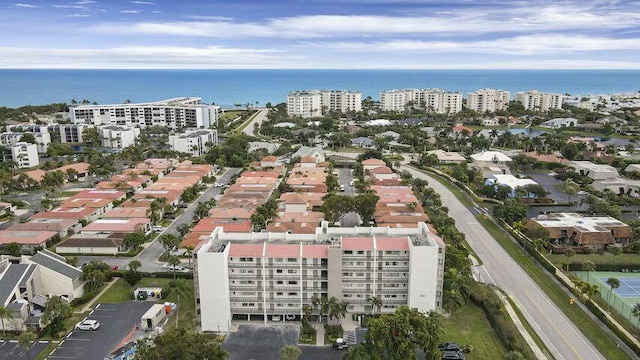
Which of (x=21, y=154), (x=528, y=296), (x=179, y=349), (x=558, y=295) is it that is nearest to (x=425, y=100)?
(x=21, y=154)

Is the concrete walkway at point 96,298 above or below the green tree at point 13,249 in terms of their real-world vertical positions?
below

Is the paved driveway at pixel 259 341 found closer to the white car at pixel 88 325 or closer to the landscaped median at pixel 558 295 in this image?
the white car at pixel 88 325

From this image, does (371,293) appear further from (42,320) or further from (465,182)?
(465,182)

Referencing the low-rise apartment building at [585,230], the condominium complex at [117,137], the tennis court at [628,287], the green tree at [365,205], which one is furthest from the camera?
the condominium complex at [117,137]

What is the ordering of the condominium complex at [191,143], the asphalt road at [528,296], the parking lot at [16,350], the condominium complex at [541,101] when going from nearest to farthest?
1. the parking lot at [16,350]
2. the asphalt road at [528,296]
3. the condominium complex at [191,143]
4. the condominium complex at [541,101]

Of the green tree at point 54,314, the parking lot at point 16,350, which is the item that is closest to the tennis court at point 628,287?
the green tree at point 54,314

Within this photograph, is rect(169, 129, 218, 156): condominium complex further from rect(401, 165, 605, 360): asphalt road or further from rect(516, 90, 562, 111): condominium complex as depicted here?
rect(516, 90, 562, 111): condominium complex

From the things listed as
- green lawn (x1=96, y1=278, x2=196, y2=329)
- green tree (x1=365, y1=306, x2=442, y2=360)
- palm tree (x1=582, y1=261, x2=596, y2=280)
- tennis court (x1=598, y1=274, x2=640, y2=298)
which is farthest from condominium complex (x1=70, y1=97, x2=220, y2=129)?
green tree (x1=365, y1=306, x2=442, y2=360)
